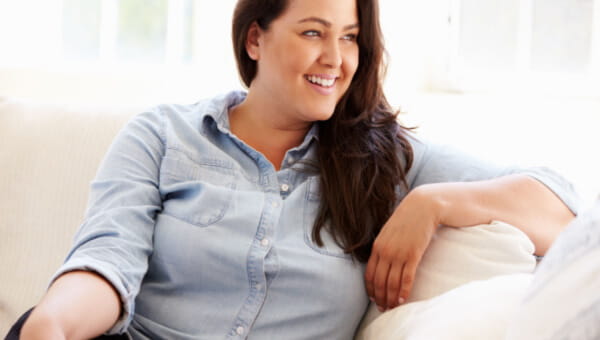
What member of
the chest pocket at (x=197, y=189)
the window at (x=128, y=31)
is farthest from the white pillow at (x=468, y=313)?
the window at (x=128, y=31)

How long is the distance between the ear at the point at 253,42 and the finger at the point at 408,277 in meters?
0.57

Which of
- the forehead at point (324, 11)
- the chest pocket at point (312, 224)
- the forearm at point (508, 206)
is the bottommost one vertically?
the chest pocket at point (312, 224)

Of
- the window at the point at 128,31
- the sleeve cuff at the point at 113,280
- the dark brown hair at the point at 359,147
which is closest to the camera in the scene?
the sleeve cuff at the point at 113,280

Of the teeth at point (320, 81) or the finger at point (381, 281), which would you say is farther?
the teeth at point (320, 81)

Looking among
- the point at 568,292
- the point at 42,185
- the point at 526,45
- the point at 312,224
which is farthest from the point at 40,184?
the point at 526,45

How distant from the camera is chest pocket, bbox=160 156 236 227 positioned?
1293 mm

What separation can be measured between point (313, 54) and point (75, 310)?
67cm

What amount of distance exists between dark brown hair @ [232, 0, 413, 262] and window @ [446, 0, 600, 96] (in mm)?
899

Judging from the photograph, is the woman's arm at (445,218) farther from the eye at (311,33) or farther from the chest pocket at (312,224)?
the eye at (311,33)

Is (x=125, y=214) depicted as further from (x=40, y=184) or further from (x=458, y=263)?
(x=458, y=263)

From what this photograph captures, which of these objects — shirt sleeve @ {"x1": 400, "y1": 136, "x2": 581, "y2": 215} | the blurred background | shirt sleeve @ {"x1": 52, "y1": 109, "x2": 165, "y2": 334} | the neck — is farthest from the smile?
the blurred background

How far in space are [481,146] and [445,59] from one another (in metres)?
0.41

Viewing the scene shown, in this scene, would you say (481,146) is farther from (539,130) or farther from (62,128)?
(62,128)

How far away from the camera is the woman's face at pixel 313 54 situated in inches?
54.3
